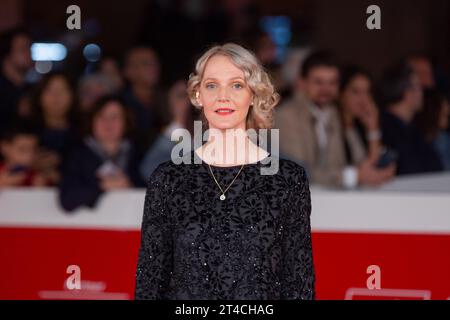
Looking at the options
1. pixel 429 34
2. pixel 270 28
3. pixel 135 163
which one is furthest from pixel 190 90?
pixel 270 28

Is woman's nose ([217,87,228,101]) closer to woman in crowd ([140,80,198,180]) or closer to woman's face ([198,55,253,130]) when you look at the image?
woman's face ([198,55,253,130])

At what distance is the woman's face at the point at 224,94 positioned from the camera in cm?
288

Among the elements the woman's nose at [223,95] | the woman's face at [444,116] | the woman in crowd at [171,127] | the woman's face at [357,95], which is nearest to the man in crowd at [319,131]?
the woman's face at [357,95]

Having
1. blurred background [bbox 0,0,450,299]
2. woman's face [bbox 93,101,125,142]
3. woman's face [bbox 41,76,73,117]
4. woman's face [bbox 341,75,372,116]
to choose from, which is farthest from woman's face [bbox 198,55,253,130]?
woman's face [bbox 341,75,372,116]

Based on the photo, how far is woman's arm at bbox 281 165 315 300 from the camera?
9.45ft

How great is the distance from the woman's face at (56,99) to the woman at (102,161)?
36 cm

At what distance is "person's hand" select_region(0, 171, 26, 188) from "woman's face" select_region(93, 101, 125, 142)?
488mm

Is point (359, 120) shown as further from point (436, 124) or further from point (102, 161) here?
point (102, 161)

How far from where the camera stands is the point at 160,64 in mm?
7715

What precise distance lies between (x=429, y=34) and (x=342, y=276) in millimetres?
5386

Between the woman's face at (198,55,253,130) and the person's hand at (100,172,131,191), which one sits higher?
the woman's face at (198,55,253,130)

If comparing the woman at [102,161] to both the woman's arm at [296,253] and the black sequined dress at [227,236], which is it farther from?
the woman's arm at [296,253]

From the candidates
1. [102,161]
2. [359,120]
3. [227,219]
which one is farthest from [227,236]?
[359,120]
